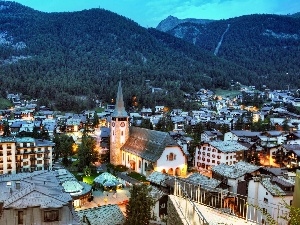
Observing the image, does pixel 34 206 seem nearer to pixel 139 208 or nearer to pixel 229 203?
pixel 139 208

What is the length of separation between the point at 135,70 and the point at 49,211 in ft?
542

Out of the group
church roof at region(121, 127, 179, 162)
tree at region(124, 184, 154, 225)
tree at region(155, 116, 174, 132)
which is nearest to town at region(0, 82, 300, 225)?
church roof at region(121, 127, 179, 162)

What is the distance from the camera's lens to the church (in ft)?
157

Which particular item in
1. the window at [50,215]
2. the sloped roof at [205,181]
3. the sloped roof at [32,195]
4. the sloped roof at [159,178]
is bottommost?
the sloped roof at [159,178]

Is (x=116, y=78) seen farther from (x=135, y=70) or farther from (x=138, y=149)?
(x=138, y=149)

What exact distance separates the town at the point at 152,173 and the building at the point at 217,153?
15 cm

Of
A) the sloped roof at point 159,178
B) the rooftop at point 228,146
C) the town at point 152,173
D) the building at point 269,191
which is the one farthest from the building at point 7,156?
the building at point 269,191

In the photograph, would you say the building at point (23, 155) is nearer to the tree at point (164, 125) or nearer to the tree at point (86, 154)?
the tree at point (86, 154)

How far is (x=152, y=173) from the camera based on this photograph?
41406 millimetres

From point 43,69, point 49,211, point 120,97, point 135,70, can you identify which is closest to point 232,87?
point 135,70

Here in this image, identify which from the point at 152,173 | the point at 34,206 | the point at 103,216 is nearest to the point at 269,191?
the point at 103,216

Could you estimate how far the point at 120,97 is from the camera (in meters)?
55.7

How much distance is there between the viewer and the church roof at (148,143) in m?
48.2

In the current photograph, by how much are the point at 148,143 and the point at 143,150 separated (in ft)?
4.11
